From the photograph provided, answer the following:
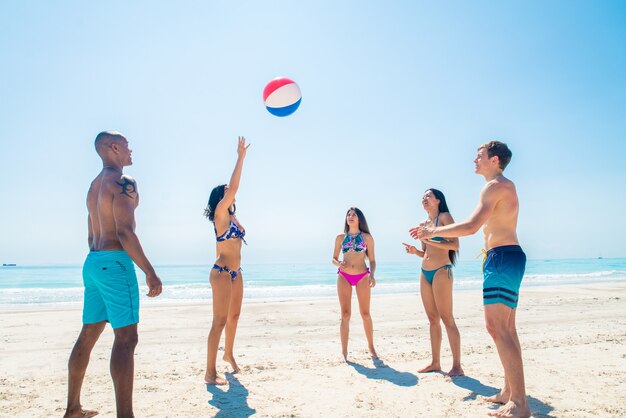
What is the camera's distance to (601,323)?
29.2 ft

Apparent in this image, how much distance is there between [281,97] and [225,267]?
2.69 metres

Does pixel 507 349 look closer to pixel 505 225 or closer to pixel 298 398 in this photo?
pixel 505 225

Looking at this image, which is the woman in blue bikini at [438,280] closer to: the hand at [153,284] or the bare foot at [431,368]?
the bare foot at [431,368]

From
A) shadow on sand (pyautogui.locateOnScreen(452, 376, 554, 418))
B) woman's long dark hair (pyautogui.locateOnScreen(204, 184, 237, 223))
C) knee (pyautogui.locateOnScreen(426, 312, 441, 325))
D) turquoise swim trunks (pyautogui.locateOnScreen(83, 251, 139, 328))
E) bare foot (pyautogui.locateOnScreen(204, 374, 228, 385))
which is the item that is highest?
woman's long dark hair (pyautogui.locateOnScreen(204, 184, 237, 223))

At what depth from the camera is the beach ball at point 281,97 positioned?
6.18 meters

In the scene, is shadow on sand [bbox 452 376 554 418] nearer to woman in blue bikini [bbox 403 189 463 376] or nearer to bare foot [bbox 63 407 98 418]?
woman in blue bikini [bbox 403 189 463 376]

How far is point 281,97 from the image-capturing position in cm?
618

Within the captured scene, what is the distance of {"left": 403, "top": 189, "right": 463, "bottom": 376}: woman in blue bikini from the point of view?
17.4 ft

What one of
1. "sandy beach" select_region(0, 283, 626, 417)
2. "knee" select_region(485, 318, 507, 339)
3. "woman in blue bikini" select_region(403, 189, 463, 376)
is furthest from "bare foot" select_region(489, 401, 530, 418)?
"woman in blue bikini" select_region(403, 189, 463, 376)

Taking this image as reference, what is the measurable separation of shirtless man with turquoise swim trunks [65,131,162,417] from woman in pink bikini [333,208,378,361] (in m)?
3.51

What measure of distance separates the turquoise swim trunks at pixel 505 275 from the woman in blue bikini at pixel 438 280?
1.23 metres

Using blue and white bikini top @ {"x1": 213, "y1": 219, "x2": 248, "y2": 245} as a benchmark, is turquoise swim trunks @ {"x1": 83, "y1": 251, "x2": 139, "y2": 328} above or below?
below

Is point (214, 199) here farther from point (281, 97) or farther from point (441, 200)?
point (441, 200)

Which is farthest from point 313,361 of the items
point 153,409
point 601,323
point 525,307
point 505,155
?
point 525,307
